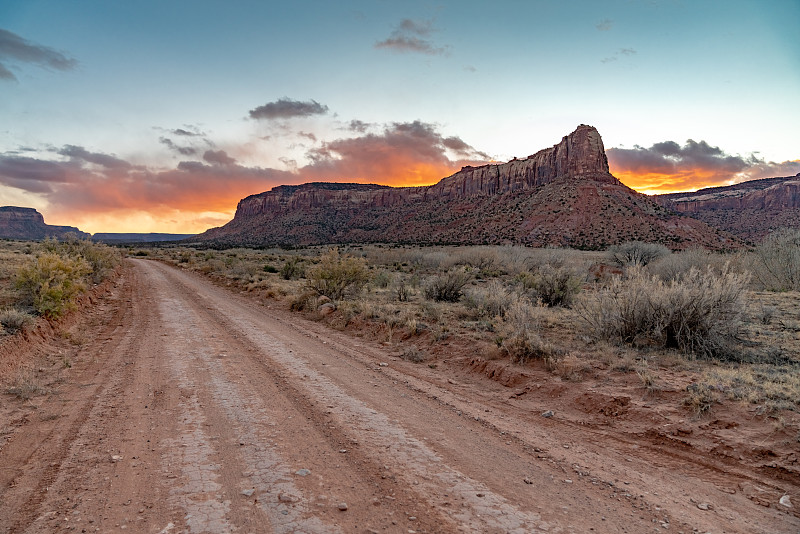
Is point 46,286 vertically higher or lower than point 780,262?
higher

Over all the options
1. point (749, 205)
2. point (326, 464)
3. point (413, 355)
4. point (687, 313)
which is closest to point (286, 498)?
point (326, 464)

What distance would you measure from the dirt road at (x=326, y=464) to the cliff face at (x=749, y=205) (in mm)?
87282

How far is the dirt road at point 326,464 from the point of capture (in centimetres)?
340

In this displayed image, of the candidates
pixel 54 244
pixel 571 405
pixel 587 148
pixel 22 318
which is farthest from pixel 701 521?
pixel 587 148

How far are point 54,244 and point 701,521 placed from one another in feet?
103

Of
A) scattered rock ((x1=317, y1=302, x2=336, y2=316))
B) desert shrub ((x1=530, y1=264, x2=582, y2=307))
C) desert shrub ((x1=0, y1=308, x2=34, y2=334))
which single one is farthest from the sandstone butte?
desert shrub ((x1=0, y1=308, x2=34, y2=334))

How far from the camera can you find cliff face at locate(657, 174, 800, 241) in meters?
83.1

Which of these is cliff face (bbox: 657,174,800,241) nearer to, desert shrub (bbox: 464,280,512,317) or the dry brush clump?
desert shrub (bbox: 464,280,512,317)

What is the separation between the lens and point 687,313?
7738 millimetres

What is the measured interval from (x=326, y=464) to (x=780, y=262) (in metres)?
24.1

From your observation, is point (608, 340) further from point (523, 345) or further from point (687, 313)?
point (523, 345)

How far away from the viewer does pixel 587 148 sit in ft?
304

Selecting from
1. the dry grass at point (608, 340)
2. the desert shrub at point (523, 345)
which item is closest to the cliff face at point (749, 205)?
the dry grass at point (608, 340)

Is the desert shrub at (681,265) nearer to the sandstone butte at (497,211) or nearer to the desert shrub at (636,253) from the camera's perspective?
the desert shrub at (636,253)
